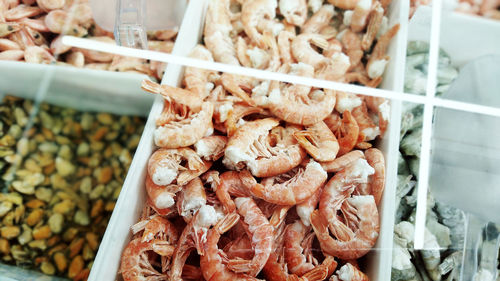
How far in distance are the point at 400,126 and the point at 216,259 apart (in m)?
0.79

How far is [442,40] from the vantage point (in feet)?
5.92

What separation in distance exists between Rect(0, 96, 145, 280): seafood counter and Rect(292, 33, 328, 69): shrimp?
0.78 m

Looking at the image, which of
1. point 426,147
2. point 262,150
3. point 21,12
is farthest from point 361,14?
point 21,12

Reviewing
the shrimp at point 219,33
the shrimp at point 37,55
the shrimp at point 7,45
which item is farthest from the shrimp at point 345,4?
the shrimp at point 7,45

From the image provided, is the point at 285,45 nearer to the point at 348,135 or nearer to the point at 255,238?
the point at 348,135

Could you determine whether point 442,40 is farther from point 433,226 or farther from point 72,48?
point 72,48

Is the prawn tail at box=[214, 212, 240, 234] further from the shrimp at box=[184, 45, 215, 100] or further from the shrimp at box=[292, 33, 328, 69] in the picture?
the shrimp at box=[292, 33, 328, 69]

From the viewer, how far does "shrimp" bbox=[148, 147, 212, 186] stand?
1233 millimetres

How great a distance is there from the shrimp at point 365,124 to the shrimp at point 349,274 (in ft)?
1.50

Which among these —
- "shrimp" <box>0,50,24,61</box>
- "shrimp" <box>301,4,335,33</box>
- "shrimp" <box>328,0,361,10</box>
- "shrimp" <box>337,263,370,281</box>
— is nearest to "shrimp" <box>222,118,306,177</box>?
"shrimp" <box>337,263,370,281</box>

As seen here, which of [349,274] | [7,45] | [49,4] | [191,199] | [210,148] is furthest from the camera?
[49,4]

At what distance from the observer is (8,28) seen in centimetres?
147

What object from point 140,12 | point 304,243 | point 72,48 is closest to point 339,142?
point 304,243

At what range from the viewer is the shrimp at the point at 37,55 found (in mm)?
1485
